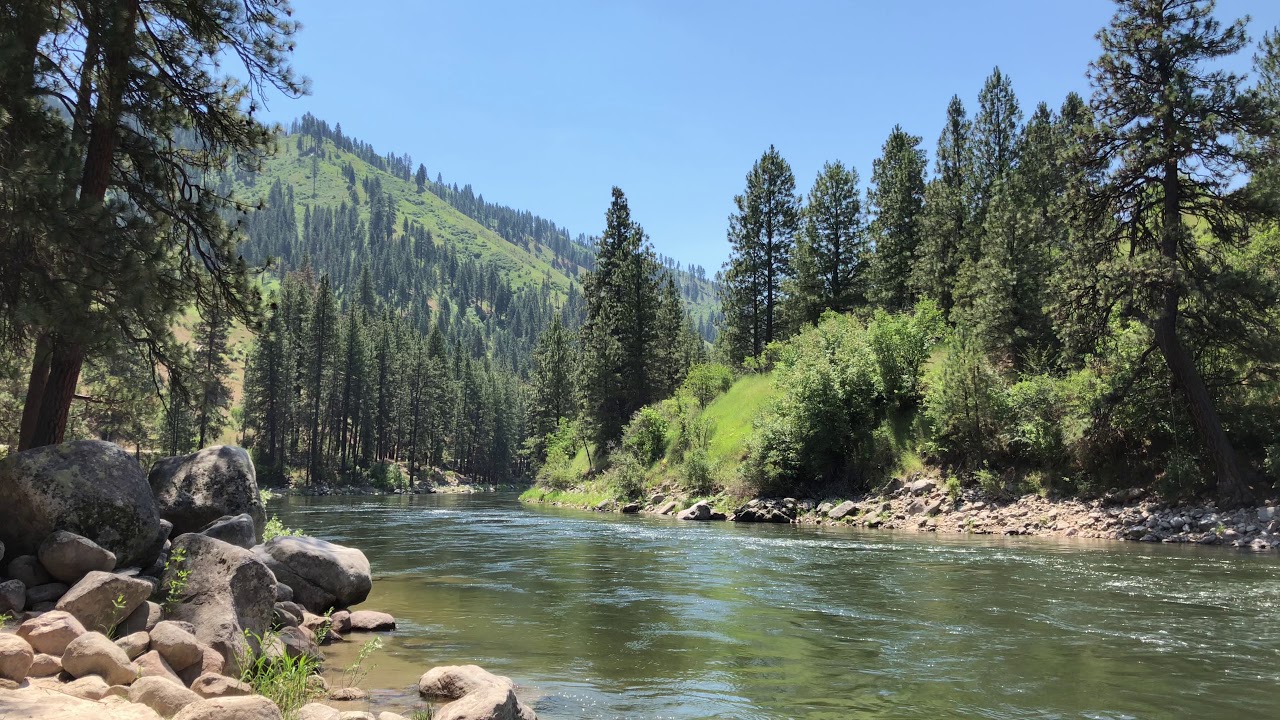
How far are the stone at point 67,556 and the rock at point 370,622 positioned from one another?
3.61 meters

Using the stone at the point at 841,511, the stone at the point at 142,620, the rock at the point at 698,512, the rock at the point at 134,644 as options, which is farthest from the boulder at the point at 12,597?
the rock at the point at 698,512

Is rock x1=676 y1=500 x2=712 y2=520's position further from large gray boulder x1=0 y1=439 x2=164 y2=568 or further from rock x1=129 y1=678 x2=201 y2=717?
rock x1=129 y1=678 x2=201 y2=717

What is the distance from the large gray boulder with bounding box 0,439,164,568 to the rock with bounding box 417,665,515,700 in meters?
4.30

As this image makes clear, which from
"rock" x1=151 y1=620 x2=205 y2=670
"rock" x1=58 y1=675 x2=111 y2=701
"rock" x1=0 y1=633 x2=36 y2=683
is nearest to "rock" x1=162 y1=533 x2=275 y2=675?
"rock" x1=151 y1=620 x2=205 y2=670

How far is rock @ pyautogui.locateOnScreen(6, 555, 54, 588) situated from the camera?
813cm

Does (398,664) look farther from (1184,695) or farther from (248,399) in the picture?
(248,399)

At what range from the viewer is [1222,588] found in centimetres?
1319

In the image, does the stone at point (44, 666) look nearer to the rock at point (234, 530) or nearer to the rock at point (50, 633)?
the rock at point (50, 633)

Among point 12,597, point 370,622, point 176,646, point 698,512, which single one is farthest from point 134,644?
point 698,512

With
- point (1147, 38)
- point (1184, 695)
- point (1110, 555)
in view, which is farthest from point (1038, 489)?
point (1184, 695)

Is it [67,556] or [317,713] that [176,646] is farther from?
[317,713]

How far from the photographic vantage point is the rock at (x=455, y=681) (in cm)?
730

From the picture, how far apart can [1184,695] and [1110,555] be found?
1177 cm

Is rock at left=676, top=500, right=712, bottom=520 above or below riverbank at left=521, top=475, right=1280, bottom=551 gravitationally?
below
